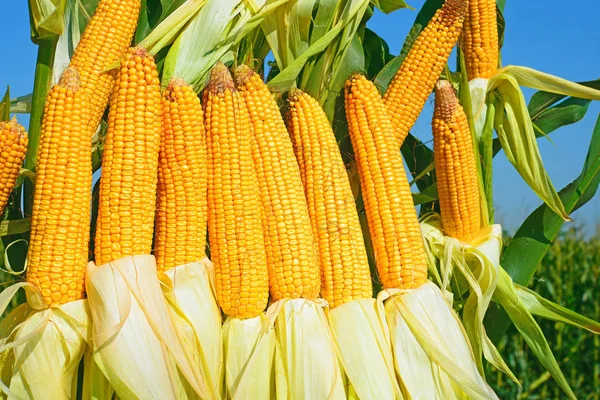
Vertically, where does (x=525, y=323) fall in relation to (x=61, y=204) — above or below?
below

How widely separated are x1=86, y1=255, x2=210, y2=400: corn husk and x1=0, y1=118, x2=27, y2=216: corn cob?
57 centimetres

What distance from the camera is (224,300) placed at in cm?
202

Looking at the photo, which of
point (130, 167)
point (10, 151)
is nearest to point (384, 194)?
point (130, 167)

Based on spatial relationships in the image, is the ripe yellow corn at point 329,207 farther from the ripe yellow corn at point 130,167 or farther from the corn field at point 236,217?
the ripe yellow corn at point 130,167

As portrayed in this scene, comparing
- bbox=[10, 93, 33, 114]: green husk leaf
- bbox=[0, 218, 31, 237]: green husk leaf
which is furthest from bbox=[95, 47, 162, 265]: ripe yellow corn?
bbox=[10, 93, 33, 114]: green husk leaf

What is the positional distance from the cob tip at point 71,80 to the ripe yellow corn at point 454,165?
151cm

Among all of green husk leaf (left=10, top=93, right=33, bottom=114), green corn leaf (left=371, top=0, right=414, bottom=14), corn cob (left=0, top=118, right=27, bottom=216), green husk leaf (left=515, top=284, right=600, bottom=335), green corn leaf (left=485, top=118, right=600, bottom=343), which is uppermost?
green corn leaf (left=371, top=0, right=414, bottom=14)

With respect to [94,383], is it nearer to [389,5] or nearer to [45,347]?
[45,347]

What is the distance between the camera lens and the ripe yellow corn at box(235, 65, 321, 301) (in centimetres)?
204

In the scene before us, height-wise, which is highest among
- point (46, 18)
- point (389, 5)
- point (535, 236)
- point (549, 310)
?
point (389, 5)

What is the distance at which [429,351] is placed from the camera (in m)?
2.04

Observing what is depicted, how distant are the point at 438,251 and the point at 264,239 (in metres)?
1.03

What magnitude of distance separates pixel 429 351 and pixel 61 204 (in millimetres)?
1346

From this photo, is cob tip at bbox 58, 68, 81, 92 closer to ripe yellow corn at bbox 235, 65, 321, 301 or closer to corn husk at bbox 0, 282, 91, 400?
ripe yellow corn at bbox 235, 65, 321, 301
